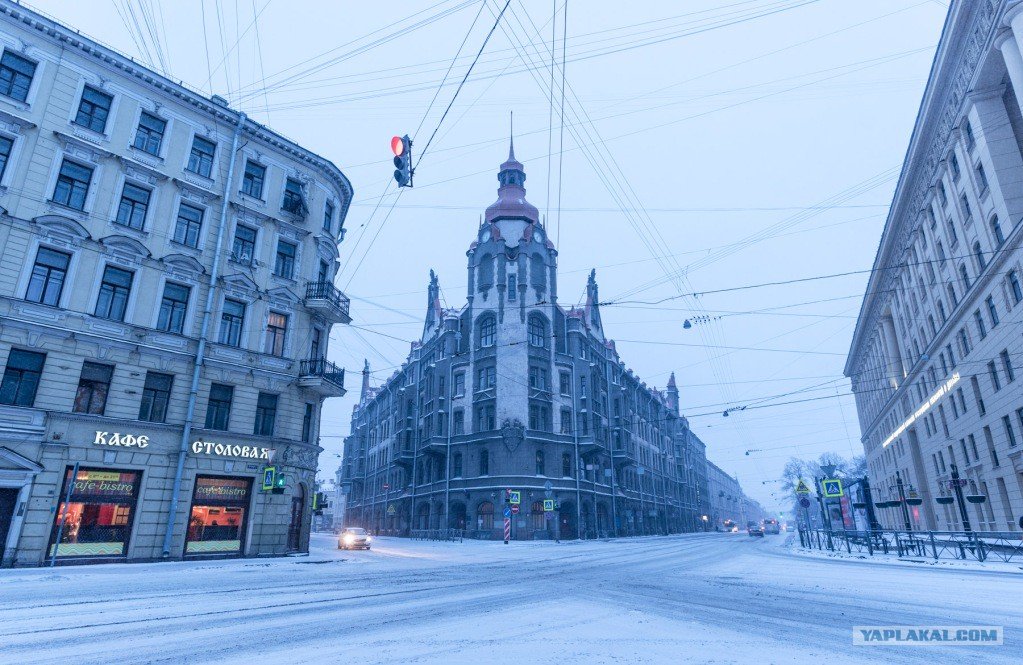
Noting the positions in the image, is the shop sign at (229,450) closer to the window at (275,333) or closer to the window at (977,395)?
the window at (275,333)

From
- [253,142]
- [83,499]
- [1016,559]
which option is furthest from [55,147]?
[1016,559]

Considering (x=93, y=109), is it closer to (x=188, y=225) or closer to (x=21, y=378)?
(x=188, y=225)

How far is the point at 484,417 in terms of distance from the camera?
49.9m

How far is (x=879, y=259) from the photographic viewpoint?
48.6 m

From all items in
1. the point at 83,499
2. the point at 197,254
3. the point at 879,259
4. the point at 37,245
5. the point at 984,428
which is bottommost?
the point at 83,499

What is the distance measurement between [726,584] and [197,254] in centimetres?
2278

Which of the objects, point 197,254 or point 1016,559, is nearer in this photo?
point 1016,559

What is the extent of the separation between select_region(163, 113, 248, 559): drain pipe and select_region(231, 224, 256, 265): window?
729mm

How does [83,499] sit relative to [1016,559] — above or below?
above

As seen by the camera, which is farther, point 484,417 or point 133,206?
point 484,417

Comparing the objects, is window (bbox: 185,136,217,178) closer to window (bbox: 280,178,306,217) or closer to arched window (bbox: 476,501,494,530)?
window (bbox: 280,178,306,217)

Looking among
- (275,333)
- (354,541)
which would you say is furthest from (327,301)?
(354,541)

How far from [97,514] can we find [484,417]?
33.1 meters

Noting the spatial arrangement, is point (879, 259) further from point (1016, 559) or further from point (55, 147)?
point (55, 147)
